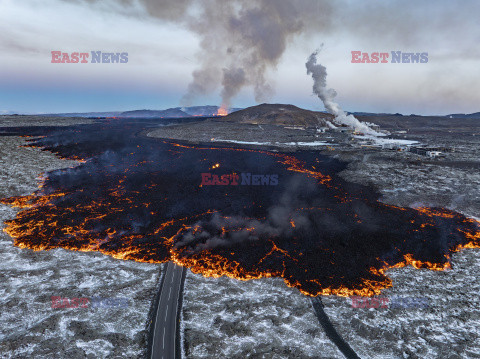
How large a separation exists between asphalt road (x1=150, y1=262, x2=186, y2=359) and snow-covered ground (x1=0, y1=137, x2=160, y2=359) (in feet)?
3.44

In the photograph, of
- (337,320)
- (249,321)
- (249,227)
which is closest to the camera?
(249,321)

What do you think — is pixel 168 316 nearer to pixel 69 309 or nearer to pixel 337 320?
pixel 69 309

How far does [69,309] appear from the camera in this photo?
23.1 m

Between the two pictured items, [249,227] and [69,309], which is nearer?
[69,309]

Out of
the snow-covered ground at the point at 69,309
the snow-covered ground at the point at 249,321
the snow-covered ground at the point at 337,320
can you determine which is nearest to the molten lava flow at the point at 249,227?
the snow-covered ground at the point at 337,320

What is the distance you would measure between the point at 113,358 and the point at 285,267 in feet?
60.0

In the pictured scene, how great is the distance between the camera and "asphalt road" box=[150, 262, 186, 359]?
19484 millimetres

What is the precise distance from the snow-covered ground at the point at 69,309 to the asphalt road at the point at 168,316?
105 centimetres

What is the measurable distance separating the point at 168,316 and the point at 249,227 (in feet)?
60.2

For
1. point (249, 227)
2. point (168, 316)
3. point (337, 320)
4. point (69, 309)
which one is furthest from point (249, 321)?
point (249, 227)

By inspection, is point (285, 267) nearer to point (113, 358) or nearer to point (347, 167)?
point (113, 358)

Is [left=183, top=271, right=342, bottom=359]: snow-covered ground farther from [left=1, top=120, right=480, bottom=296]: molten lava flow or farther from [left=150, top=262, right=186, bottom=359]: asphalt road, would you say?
[left=1, top=120, right=480, bottom=296]: molten lava flow

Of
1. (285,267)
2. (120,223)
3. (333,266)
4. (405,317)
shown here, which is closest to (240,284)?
(285,267)

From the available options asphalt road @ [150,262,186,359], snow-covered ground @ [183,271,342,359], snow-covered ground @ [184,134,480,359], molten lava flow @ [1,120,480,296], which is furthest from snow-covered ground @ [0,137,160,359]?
snow-covered ground @ [184,134,480,359]
